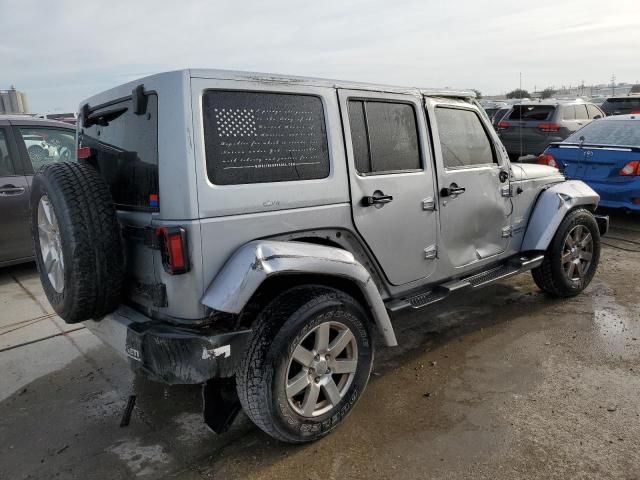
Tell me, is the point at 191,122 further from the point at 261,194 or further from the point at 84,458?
the point at 84,458

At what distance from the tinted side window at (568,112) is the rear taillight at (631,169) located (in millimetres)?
6330

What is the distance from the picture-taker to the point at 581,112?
12.8 metres

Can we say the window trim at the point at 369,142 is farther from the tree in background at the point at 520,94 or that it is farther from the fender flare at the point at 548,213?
the tree in background at the point at 520,94

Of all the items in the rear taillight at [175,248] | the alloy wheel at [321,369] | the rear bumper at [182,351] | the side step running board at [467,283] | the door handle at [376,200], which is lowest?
the alloy wheel at [321,369]

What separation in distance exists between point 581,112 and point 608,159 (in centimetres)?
707

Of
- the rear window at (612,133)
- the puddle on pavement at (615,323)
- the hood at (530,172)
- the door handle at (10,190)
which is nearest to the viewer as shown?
the puddle on pavement at (615,323)


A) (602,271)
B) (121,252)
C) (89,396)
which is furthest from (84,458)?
(602,271)

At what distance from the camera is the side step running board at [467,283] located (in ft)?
11.1

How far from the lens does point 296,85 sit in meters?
2.77

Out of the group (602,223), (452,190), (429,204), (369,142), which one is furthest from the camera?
(602,223)

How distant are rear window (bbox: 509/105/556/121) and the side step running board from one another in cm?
921

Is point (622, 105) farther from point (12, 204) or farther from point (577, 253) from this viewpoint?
point (12, 204)

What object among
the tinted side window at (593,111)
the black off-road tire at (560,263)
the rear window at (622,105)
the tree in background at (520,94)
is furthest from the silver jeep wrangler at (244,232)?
the tree in background at (520,94)

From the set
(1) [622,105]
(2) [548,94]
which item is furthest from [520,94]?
(1) [622,105]
